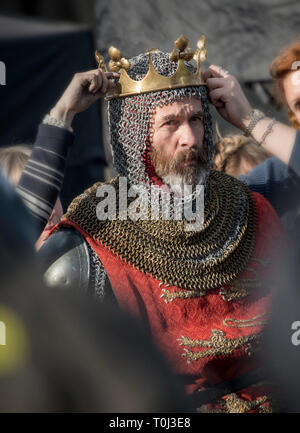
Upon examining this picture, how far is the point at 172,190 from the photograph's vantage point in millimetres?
2539

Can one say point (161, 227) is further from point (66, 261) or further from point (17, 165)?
point (17, 165)

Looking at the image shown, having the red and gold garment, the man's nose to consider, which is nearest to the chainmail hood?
the man's nose

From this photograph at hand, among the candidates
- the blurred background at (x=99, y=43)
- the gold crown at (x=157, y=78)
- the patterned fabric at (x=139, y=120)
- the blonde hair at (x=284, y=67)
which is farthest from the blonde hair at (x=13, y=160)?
the blonde hair at (x=284, y=67)

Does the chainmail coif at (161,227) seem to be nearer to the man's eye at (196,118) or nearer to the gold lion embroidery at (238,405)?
the man's eye at (196,118)

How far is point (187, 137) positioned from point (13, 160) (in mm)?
1224

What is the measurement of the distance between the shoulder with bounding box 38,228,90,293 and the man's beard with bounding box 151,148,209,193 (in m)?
0.45

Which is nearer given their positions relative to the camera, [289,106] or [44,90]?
[289,106]

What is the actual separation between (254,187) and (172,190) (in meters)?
0.65

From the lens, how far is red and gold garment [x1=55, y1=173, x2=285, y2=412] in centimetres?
233

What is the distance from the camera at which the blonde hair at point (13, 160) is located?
10.2 ft

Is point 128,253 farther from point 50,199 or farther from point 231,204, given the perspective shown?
point 231,204

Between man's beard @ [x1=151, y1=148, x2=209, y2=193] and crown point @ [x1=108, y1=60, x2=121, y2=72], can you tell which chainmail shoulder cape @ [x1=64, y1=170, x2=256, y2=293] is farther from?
crown point @ [x1=108, y1=60, x2=121, y2=72]

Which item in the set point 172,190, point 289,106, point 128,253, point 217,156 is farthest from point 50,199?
point 217,156

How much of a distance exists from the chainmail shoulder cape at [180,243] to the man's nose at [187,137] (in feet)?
1.07
